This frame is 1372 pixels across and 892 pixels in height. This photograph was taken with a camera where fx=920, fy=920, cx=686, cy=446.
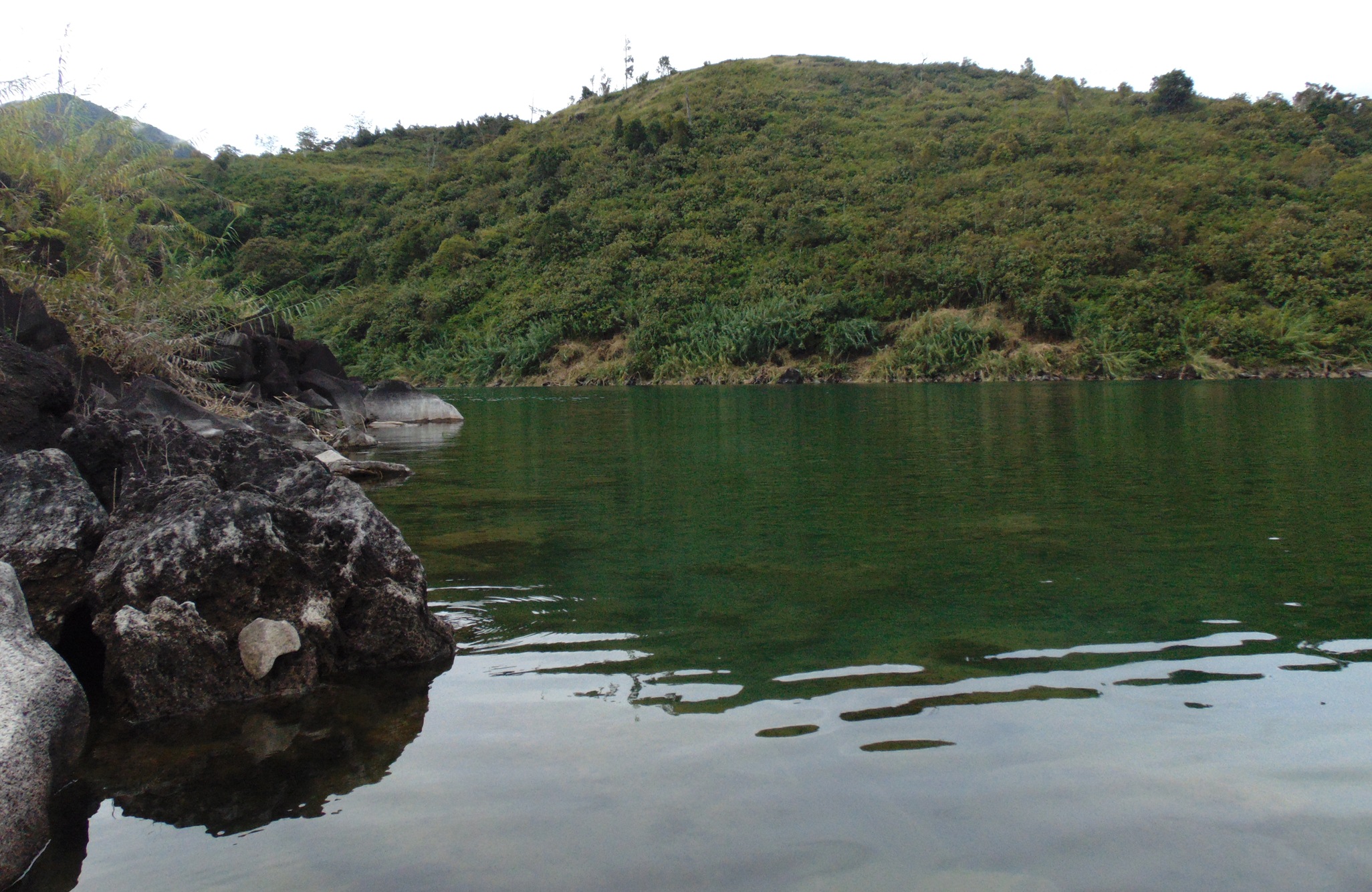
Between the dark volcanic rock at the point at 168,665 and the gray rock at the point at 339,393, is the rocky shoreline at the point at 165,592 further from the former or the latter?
the gray rock at the point at 339,393

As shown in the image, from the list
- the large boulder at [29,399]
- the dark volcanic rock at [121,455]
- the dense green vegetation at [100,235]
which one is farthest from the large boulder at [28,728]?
the dense green vegetation at [100,235]

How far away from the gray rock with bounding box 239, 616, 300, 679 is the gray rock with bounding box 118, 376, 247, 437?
5395 mm

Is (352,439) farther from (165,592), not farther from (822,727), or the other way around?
(822,727)

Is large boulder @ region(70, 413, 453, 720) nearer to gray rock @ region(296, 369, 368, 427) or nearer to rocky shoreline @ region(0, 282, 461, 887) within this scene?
rocky shoreline @ region(0, 282, 461, 887)

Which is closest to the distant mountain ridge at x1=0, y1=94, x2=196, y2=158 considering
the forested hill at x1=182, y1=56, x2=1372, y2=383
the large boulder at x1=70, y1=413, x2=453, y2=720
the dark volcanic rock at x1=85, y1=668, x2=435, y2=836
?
the large boulder at x1=70, y1=413, x2=453, y2=720

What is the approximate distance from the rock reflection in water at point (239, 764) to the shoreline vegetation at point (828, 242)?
398 inches

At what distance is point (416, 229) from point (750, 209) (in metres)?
25.4

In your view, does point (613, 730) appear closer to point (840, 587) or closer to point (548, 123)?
point (840, 587)

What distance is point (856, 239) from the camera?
2088 inches

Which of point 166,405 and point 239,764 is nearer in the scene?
point 239,764

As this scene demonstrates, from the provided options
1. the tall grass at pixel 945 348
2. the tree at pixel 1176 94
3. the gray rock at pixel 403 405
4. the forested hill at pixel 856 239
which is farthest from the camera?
the tree at pixel 1176 94

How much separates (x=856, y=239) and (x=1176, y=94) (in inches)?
1340

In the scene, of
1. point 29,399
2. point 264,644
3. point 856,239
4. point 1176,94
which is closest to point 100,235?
point 29,399

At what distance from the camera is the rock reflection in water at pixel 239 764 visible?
286 centimetres
